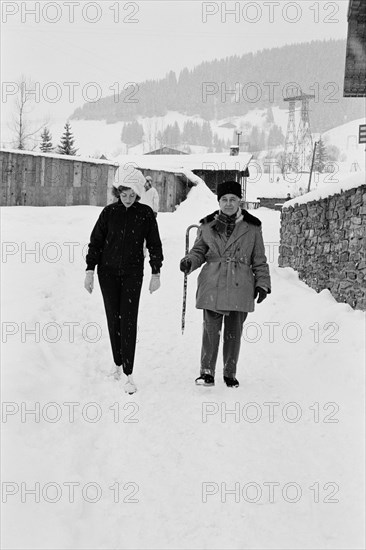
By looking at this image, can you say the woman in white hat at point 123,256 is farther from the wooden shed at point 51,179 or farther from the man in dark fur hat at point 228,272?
the wooden shed at point 51,179

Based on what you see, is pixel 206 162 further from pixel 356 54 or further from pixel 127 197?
pixel 127 197

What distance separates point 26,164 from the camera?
14.7 meters

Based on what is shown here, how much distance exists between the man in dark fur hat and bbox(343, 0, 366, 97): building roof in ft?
9.49

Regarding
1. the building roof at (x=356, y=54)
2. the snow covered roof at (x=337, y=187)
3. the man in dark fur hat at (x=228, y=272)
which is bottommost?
the man in dark fur hat at (x=228, y=272)

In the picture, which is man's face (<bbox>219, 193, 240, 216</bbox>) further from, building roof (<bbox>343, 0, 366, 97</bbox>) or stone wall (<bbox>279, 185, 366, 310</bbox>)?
building roof (<bbox>343, 0, 366, 97</bbox>)

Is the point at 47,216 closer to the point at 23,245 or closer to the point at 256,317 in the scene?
the point at 23,245

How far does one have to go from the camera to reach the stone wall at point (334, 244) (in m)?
6.00

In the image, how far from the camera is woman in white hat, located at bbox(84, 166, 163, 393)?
4.41m

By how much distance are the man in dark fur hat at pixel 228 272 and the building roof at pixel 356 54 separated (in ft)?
9.49

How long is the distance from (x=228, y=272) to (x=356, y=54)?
451cm

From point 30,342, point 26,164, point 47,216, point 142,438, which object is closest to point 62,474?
point 142,438

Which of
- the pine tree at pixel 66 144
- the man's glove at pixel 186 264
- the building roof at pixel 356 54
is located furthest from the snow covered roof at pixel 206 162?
the man's glove at pixel 186 264

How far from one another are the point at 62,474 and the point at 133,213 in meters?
2.19

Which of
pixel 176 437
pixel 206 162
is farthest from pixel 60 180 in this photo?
pixel 206 162
